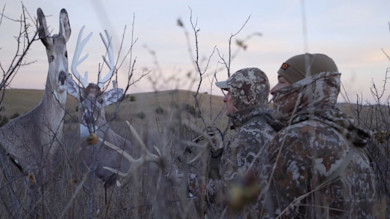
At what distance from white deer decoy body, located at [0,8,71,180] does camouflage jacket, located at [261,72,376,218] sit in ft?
14.9

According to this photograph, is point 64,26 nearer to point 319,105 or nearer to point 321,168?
point 319,105

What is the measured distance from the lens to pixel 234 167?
10.6 feet

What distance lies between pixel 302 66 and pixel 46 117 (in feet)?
16.1

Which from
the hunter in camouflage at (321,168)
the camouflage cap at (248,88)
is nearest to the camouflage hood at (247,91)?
the camouflage cap at (248,88)

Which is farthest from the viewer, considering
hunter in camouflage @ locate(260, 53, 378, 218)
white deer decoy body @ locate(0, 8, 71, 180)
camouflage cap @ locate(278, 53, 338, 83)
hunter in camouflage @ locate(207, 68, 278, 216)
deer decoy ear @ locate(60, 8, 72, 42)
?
deer decoy ear @ locate(60, 8, 72, 42)

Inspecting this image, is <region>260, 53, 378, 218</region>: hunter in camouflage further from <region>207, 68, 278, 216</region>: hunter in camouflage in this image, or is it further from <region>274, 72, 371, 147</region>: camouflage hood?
<region>207, 68, 278, 216</region>: hunter in camouflage

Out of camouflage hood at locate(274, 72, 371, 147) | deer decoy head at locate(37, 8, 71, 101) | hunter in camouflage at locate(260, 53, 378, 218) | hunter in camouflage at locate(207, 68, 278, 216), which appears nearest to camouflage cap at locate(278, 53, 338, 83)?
camouflage hood at locate(274, 72, 371, 147)

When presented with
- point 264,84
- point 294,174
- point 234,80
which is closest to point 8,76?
point 234,80

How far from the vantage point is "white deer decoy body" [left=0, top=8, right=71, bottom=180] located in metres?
6.23

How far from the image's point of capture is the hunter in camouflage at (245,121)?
326 cm

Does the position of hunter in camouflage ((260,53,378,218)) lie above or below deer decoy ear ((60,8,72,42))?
below

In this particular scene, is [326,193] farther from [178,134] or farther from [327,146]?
[178,134]

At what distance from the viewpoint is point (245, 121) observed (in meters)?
3.67

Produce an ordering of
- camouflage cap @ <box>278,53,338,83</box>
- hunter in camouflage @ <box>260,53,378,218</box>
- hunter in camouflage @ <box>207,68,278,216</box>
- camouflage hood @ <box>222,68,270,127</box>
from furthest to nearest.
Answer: camouflage hood @ <box>222,68,270,127</box>, hunter in camouflage @ <box>207,68,278,216</box>, camouflage cap @ <box>278,53,338,83</box>, hunter in camouflage @ <box>260,53,378,218</box>
